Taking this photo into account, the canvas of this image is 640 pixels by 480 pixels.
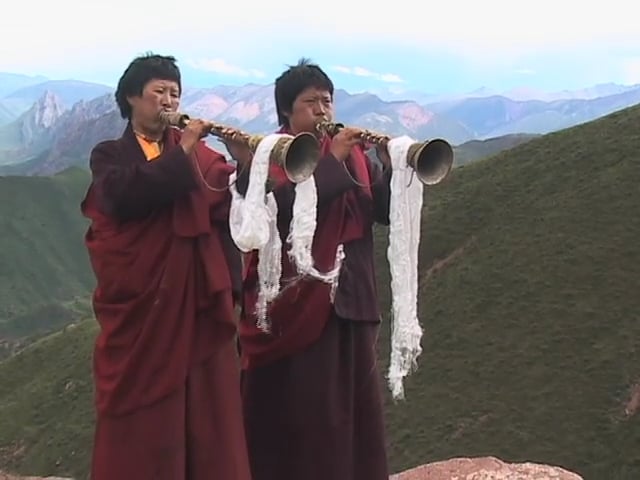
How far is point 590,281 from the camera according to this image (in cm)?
1487

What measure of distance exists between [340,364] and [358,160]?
2.78ft

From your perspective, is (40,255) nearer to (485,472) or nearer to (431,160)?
(485,472)

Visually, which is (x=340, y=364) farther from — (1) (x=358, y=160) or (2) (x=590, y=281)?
(2) (x=590, y=281)

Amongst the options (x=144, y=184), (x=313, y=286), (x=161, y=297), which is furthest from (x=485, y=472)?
(x=144, y=184)

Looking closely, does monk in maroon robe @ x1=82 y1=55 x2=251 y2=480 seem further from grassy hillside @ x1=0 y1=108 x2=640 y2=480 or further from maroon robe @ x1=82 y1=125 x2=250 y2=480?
grassy hillside @ x1=0 y1=108 x2=640 y2=480

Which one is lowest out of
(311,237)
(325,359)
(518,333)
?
(518,333)

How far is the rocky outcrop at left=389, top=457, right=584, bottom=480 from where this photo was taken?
5.93m

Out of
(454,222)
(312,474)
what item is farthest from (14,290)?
(312,474)

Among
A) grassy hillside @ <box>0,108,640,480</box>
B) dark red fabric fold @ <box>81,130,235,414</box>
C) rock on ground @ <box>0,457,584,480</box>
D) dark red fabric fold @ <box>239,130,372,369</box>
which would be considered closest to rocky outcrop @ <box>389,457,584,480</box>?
rock on ground @ <box>0,457,584,480</box>

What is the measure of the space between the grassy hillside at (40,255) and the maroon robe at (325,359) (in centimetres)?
4085

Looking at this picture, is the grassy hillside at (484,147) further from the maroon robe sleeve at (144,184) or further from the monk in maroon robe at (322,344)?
the maroon robe sleeve at (144,184)

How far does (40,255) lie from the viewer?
54.8 m

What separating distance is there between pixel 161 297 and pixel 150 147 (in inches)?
23.7

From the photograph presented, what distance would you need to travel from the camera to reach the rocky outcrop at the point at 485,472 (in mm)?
5934
